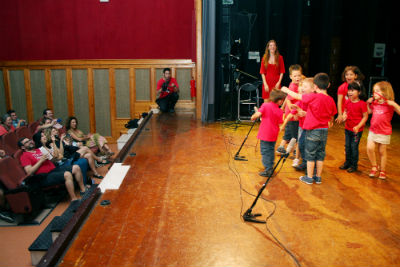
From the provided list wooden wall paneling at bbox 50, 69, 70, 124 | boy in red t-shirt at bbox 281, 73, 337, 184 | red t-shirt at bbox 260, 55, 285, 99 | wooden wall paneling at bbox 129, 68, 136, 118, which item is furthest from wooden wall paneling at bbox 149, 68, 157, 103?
boy in red t-shirt at bbox 281, 73, 337, 184

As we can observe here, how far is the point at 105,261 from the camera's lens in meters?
2.09

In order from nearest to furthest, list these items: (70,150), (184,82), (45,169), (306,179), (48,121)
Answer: (306,179), (45,169), (70,150), (48,121), (184,82)

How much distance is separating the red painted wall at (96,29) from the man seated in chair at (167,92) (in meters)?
1.22

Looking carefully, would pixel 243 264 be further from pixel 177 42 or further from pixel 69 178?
pixel 177 42

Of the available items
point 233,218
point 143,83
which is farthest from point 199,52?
point 233,218

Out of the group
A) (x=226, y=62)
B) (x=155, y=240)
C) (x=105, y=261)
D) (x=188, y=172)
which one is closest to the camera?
(x=105, y=261)

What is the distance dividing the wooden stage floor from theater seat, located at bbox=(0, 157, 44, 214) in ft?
4.93

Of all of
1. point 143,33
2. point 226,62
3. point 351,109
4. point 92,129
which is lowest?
point 92,129

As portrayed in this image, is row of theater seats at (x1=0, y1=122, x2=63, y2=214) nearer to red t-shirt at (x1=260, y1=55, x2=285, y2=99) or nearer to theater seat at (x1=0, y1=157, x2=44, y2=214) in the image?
theater seat at (x1=0, y1=157, x2=44, y2=214)

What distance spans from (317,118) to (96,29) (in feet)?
22.1

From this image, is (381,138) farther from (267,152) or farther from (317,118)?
(267,152)

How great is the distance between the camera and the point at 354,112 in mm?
3705

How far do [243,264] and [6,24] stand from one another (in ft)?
29.2

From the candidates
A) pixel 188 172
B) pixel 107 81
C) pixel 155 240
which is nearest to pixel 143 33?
pixel 107 81
